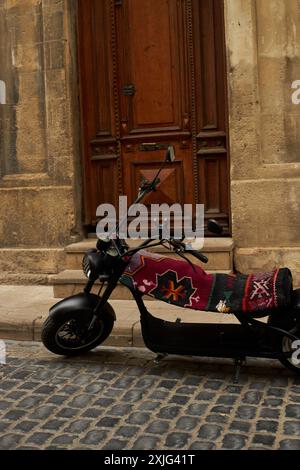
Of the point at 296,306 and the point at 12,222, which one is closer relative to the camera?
the point at 296,306

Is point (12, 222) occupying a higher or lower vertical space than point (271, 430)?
higher

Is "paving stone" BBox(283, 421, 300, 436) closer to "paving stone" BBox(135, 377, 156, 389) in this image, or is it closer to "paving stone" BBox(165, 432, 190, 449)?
"paving stone" BBox(165, 432, 190, 449)

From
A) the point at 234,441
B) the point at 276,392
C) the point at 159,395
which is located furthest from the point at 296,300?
the point at 234,441

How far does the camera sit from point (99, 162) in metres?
7.17

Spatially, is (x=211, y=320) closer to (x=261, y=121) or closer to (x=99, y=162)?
(x=261, y=121)

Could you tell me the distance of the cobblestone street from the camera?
3.22 meters

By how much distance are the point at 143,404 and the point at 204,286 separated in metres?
0.88

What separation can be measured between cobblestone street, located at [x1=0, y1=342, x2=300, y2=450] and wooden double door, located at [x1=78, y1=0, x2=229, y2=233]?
8.59 ft

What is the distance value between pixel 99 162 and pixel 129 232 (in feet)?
3.01

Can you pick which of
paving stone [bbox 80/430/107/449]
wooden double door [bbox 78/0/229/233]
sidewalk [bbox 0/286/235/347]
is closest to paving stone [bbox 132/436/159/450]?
paving stone [bbox 80/430/107/449]

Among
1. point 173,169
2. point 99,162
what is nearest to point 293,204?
point 173,169
